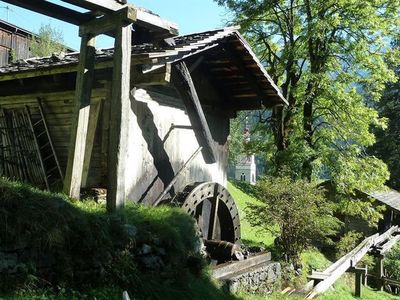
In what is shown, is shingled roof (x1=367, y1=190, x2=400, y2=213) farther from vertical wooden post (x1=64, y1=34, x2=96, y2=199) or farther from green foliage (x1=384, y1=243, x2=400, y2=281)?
vertical wooden post (x1=64, y1=34, x2=96, y2=199)

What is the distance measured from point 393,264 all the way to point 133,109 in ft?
56.9

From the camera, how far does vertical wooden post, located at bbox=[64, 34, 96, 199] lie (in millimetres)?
6125

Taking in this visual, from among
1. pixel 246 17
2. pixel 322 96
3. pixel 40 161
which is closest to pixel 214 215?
pixel 40 161

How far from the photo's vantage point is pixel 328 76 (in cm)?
1702

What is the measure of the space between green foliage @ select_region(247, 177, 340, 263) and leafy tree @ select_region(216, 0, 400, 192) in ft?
10.5

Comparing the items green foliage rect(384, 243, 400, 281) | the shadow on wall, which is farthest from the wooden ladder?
green foliage rect(384, 243, 400, 281)

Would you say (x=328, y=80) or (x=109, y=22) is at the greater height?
(x=328, y=80)

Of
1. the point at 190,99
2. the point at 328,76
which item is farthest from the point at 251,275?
the point at 328,76

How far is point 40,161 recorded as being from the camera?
27.0 ft

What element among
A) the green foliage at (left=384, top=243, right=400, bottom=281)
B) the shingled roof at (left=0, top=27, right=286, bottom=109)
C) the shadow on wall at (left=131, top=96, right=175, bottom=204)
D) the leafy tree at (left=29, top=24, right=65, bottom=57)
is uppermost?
the leafy tree at (left=29, top=24, right=65, bottom=57)

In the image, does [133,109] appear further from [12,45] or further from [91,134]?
[12,45]

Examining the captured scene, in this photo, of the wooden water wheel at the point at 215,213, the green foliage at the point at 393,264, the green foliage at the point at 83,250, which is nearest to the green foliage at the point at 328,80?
the green foliage at the point at 393,264

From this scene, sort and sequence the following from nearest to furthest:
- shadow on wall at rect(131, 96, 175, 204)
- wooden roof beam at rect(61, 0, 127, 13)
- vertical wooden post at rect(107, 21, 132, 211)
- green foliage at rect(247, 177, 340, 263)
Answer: wooden roof beam at rect(61, 0, 127, 13) → vertical wooden post at rect(107, 21, 132, 211) → shadow on wall at rect(131, 96, 175, 204) → green foliage at rect(247, 177, 340, 263)

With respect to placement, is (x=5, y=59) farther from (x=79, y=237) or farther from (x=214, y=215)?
(x=79, y=237)
